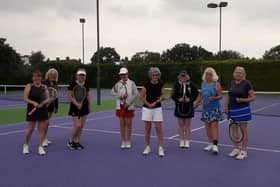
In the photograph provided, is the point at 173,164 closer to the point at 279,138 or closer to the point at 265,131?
the point at 279,138

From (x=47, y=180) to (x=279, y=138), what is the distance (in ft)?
17.4

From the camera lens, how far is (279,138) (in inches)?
329

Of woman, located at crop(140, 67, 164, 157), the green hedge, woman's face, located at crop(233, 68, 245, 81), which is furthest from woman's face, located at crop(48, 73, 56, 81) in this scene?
the green hedge

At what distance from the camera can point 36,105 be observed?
6664mm

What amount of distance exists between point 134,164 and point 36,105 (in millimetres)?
2012

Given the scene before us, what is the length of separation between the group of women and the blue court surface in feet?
0.91

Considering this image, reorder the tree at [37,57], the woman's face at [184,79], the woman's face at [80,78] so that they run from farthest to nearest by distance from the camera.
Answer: the tree at [37,57], the woman's face at [184,79], the woman's face at [80,78]

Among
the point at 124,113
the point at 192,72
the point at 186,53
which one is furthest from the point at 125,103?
the point at 186,53

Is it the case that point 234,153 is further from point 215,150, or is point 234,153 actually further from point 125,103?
point 125,103

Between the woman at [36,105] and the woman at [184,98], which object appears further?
the woman at [184,98]

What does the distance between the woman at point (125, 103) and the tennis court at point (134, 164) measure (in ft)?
0.90

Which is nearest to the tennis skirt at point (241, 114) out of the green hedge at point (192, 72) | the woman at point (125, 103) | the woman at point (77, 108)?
the woman at point (125, 103)

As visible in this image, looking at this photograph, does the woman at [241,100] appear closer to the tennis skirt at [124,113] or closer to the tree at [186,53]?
the tennis skirt at [124,113]

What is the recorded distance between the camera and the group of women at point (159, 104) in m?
6.36
